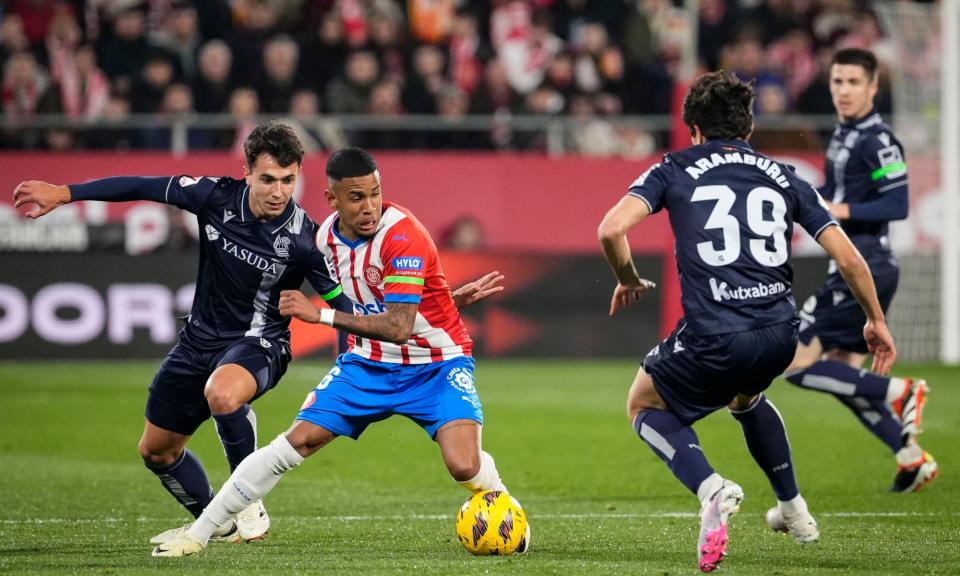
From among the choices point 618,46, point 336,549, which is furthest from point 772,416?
point 618,46

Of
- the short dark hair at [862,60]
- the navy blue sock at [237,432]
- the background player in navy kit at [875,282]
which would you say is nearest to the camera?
the navy blue sock at [237,432]

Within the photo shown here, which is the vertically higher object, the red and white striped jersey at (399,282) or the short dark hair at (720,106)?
the short dark hair at (720,106)

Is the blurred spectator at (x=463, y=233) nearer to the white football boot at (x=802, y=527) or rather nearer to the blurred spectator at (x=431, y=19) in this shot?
the blurred spectator at (x=431, y=19)

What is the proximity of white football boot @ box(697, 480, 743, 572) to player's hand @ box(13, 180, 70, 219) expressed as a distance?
3147 millimetres

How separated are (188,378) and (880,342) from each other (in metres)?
3.18

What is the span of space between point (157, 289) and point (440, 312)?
9.80 meters

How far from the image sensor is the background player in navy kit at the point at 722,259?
5.89m

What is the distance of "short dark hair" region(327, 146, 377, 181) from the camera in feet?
20.2

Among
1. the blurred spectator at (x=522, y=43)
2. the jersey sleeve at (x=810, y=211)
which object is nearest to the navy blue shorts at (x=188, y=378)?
the jersey sleeve at (x=810, y=211)

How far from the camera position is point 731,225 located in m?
5.90

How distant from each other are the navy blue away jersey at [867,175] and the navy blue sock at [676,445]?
2.99 m

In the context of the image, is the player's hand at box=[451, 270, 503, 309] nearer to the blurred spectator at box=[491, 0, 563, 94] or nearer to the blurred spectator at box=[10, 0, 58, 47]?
the blurred spectator at box=[491, 0, 563, 94]

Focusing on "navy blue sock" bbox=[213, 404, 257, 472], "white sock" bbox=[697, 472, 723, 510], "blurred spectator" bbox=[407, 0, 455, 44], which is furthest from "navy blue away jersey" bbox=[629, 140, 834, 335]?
"blurred spectator" bbox=[407, 0, 455, 44]

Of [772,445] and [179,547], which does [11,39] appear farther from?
[772,445]
